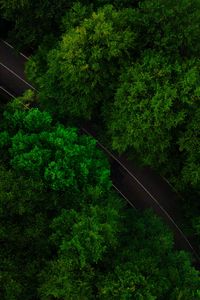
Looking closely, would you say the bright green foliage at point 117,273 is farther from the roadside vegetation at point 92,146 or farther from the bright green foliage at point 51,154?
the bright green foliage at point 51,154

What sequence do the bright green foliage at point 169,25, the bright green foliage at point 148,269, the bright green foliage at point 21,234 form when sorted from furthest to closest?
the bright green foliage at point 169,25, the bright green foliage at point 148,269, the bright green foliage at point 21,234

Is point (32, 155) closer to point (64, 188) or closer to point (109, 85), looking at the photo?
point (64, 188)

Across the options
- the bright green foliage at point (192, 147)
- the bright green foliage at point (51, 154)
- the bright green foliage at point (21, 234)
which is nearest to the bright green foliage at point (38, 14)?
the bright green foliage at point (51, 154)

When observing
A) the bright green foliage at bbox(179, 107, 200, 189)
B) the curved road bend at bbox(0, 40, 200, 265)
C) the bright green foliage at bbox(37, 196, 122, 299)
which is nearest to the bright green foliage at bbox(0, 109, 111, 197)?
the bright green foliage at bbox(37, 196, 122, 299)

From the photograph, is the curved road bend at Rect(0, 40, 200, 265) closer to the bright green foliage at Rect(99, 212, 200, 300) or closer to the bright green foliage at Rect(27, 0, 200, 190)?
the bright green foliage at Rect(99, 212, 200, 300)

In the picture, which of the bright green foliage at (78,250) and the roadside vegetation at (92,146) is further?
the roadside vegetation at (92,146)

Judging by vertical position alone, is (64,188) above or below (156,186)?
below

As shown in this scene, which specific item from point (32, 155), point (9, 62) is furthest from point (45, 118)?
point (9, 62)

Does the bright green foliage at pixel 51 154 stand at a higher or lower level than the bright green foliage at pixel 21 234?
higher
